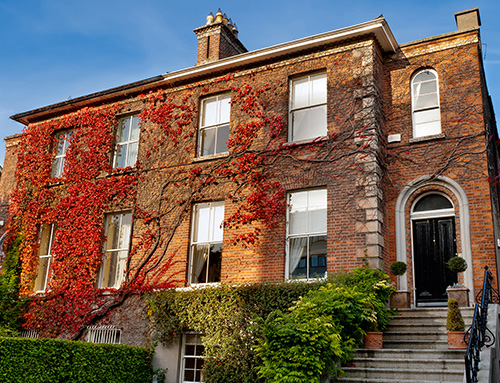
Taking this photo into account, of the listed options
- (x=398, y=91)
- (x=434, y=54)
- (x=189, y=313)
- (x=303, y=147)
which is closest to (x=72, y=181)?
(x=189, y=313)

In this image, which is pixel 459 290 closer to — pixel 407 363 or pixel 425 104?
pixel 407 363

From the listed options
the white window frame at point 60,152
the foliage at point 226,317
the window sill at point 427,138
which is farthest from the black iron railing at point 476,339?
the white window frame at point 60,152

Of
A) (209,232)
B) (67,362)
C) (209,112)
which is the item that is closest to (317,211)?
(209,232)

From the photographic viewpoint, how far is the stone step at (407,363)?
28.6 ft

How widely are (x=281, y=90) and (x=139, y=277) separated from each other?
6386 millimetres

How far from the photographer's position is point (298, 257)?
12750mm

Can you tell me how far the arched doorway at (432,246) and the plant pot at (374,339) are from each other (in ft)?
9.67

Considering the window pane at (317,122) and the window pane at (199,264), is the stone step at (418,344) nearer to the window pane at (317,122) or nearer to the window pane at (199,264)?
the window pane at (199,264)

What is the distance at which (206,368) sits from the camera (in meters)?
11.8

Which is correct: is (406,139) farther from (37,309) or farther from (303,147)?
(37,309)

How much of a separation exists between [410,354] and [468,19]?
344 inches

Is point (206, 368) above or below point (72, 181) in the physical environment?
below

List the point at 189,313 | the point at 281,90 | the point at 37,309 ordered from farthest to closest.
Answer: the point at 37,309
the point at 281,90
the point at 189,313

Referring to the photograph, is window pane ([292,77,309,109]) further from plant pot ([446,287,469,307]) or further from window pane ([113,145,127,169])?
plant pot ([446,287,469,307])
